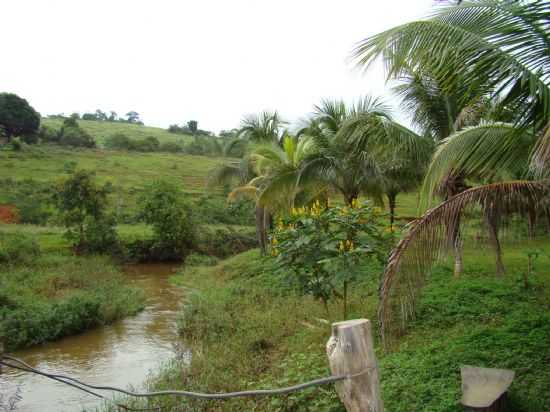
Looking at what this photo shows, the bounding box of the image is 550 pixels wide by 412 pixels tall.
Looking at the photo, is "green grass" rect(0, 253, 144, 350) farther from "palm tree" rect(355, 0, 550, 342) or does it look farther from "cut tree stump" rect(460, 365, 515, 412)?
"cut tree stump" rect(460, 365, 515, 412)

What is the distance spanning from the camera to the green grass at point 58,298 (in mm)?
10641

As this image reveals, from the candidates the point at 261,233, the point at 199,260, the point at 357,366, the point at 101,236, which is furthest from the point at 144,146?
the point at 357,366

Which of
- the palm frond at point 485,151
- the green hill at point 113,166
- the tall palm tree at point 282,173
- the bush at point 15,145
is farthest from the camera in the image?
the bush at point 15,145

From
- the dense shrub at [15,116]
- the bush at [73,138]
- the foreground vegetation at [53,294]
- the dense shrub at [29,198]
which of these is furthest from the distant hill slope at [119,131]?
the foreground vegetation at [53,294]

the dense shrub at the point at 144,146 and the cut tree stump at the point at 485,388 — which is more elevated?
the dense shrub at the point at 144,146

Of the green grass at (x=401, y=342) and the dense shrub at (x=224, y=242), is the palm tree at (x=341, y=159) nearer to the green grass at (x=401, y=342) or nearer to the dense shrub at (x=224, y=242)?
the green grass at (x=401, y=342)

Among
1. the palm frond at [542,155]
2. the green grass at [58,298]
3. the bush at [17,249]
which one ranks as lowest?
the green grass at [58,298]

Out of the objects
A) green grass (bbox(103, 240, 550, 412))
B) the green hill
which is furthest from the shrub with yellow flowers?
the green hill

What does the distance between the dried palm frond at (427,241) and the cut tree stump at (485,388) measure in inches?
29.5

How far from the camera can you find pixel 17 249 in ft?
57.7

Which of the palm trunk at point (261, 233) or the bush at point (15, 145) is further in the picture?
the bush at point (15, 145)

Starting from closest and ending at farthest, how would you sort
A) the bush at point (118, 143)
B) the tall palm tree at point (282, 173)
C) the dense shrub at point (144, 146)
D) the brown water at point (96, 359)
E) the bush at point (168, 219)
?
1. the brown water at point (96, 359)
2. the tall palm tree at point (282, 173)
3. the bush at point (168, 219)
4. the bush at point (118, 143)
5. the dense shrub at point (144, 146)

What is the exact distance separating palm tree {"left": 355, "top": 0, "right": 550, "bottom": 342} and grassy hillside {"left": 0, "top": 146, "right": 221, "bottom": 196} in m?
25.4

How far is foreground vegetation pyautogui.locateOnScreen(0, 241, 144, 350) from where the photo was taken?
10664mm
